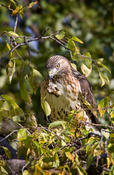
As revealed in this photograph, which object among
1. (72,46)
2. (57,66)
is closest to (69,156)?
(72,46)

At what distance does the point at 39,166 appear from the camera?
2.49m

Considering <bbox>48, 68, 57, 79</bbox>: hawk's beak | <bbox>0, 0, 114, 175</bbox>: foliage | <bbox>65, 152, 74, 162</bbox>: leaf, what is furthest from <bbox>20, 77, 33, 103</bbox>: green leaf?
<bbox>48, 68, 57, 79</bbox>: hawk's beak

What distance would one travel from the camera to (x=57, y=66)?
437 cm

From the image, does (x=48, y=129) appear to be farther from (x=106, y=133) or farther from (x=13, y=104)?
(x=106, y=133)

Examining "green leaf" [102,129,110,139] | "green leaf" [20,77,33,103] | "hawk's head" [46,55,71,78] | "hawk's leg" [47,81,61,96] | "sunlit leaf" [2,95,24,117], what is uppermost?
"hawk's head" [46,55,71,78]

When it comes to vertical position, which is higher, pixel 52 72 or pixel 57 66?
pixel 57 66

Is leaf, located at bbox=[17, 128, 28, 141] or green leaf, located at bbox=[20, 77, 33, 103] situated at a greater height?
green leaf, located at bbox=[20, 77, 33, 103]

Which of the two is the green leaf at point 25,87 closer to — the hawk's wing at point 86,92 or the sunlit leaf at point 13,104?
the sunlit leaf at point 13,104

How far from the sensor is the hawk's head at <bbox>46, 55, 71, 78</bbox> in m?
4.25

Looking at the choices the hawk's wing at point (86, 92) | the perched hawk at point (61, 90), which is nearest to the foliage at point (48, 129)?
the perched hawk at point (61, 90)

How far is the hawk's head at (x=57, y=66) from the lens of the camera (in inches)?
167

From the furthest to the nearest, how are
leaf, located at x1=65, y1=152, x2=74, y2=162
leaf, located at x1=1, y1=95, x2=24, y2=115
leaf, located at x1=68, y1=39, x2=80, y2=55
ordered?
leaf, located at x1=68, y1=39, x2=80, y2=55, leaf, located at x1=1, y1=95, x2=24, y2=115, leaf, located at x1=65, y1=152, x2=74, y2=162

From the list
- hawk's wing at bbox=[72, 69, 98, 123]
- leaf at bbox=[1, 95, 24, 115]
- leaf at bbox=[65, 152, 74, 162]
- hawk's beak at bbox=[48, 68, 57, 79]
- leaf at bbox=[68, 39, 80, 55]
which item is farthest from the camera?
hawk's wing at bbox=[72, 69, 98, 123]

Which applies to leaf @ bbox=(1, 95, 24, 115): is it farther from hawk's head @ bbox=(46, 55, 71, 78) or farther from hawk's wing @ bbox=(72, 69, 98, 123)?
hawk's wing @ bbox=(72, 69, 98, 123)
